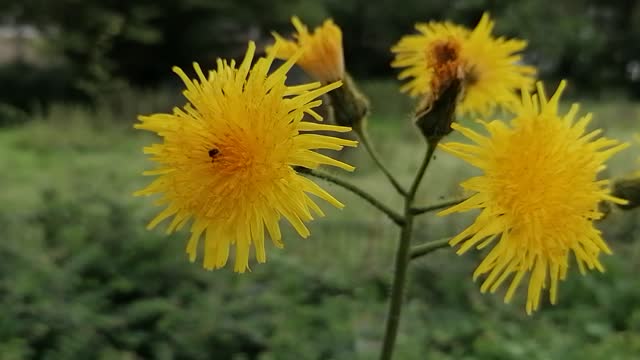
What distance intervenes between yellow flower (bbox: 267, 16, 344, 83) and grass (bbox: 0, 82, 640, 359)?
692mm

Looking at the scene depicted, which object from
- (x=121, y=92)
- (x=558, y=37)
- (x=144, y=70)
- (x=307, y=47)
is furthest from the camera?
(x=558, y=37)

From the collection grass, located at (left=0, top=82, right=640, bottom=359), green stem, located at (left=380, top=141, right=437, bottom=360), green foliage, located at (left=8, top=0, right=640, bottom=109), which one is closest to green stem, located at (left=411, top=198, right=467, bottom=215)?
green stem, located at (left=380, top=141, right=437, bottom=360)

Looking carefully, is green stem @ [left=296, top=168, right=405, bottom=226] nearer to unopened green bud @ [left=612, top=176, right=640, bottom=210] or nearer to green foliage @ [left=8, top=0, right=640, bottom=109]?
unopened green bud @ [left=612, top=176, right=640, bottom=210]

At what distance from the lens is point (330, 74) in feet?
4.86

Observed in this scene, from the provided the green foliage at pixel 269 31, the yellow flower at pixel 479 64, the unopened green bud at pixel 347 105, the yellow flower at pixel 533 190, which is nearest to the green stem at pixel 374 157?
the unopened green bud at pixel 347 105

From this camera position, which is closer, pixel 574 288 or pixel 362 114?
pixel 362 114

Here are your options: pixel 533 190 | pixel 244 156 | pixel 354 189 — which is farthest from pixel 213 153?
pixel 533 190

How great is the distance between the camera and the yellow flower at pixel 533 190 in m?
1.12

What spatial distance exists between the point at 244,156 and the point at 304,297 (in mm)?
2003

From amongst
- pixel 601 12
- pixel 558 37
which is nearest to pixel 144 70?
pixel 558 37

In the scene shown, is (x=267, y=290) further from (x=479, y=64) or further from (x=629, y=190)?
(x=629, y=190)

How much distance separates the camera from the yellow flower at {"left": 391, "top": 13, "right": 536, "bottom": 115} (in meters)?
1.51

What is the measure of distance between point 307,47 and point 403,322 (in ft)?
5.36

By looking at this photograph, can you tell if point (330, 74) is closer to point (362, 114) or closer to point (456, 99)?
point (362, 114)
